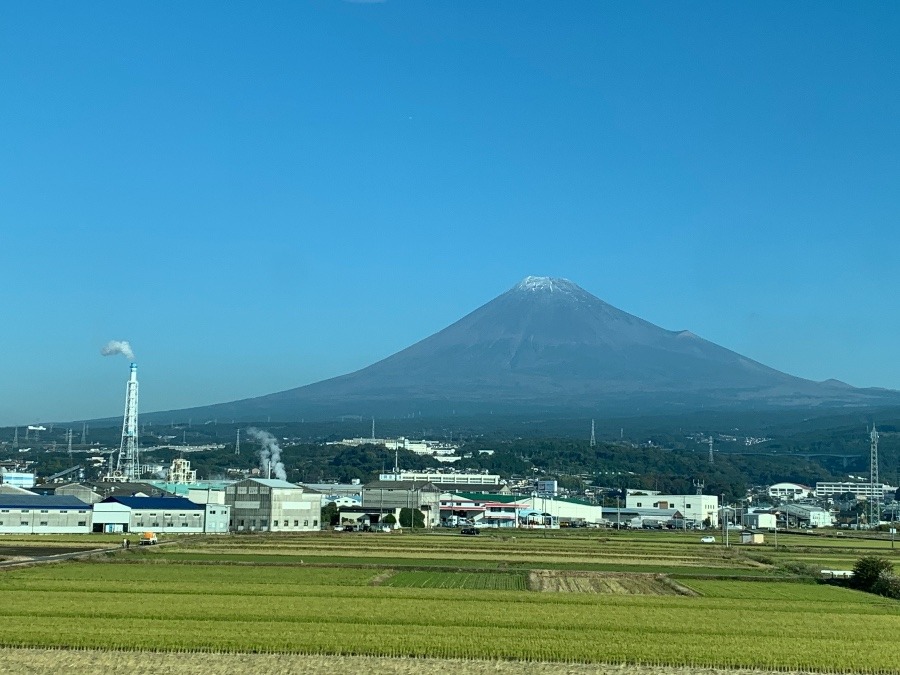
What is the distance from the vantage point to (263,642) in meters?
17.2

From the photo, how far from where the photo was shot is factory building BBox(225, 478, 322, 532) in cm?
5284

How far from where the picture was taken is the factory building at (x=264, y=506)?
2080 inches

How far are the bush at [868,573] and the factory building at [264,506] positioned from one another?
1161 inches

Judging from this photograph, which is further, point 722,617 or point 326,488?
point 326,488

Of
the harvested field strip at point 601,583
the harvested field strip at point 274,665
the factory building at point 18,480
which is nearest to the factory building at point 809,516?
the factory building at point 18,480

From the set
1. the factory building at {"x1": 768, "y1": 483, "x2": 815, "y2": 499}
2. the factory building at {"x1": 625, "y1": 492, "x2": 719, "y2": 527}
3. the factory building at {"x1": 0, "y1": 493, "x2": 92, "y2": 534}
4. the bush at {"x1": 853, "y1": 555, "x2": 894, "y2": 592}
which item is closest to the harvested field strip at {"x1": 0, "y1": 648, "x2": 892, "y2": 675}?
the bush at {"x1": 853, "y1": 555, "x2": 894, "y2": 592}

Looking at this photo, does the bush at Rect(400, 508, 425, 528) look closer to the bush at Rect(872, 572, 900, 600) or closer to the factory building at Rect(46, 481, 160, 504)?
the factory building at Rect(46, 481, 160, 504)

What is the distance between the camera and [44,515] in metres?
47.6

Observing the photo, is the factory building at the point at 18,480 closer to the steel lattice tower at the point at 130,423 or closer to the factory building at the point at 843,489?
the steel lattice tower at the point at 130,423

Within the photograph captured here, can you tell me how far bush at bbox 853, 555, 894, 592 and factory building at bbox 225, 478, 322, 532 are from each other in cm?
2949

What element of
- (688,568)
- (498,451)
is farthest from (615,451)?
(688,568)

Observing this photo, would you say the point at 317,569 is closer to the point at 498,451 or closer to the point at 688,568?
the point at 688,568

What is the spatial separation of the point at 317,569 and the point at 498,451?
12352cm

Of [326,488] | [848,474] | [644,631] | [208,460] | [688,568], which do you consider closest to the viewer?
[644,631]
